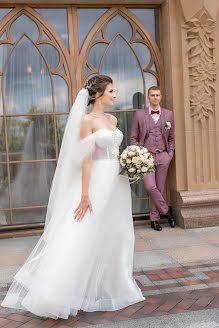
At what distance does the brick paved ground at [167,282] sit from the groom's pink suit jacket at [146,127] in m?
1.38

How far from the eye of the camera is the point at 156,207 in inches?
235

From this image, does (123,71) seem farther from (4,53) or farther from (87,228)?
(87,228)

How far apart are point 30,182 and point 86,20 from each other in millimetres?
2659

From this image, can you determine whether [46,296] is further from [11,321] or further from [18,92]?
[18,92]

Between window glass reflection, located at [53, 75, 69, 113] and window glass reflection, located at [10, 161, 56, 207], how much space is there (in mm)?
883

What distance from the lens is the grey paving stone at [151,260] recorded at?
425 cm

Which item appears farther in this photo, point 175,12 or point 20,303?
point 175,12

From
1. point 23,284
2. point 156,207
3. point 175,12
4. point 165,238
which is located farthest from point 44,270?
point 175,12

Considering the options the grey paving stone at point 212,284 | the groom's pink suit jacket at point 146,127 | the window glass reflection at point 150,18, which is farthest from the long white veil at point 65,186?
Answer: the window glass reflection at point 150,18

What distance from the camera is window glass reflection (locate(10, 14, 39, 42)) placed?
19.6 ft

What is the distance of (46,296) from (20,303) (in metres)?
0.45

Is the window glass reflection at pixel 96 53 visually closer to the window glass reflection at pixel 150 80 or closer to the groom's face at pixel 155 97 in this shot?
the window glass reflection at pixel 150 80

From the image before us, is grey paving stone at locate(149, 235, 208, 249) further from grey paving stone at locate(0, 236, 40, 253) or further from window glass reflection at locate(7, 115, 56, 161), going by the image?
window glass reflection at locate(7, 115, 56, 161)

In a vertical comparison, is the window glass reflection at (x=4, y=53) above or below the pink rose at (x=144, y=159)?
above
